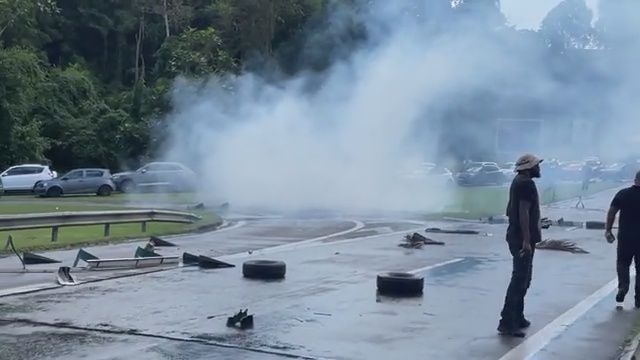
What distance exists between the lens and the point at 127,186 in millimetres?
43875

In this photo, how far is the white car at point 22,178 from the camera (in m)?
43.1

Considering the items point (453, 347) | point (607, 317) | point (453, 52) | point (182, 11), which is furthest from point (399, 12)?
point (182, 11)

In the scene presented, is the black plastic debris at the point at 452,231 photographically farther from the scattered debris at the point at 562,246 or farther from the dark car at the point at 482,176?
the dark car at the point at 482,176

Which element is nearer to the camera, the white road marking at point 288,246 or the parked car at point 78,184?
the white road marking at point 288,246

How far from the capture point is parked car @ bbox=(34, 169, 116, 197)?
134 ft

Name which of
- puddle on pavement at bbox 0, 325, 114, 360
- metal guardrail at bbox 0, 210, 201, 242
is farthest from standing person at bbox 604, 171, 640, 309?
metal guardrail at bbox 0, 210, 201, 242

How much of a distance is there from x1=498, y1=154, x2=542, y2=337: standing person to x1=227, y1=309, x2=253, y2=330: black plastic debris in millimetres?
2514

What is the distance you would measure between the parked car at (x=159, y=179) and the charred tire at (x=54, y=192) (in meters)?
3.64

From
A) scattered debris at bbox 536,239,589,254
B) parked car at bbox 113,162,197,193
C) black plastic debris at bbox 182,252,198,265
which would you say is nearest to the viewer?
black plastic debris at bbox 182,252,198,265

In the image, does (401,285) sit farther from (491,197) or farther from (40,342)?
(491,197)

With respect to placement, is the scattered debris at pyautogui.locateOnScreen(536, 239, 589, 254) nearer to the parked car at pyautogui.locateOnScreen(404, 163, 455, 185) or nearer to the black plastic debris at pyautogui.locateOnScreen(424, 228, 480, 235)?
the black plastic debris at pyautogui.locateOnScreen(424, 228, 480, 235)

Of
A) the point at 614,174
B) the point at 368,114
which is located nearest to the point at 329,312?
the point at 368,114

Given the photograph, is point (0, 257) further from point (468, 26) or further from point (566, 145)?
point (566, 145)

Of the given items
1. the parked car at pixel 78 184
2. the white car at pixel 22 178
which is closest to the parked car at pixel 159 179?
the parked car at pixel 78 184
